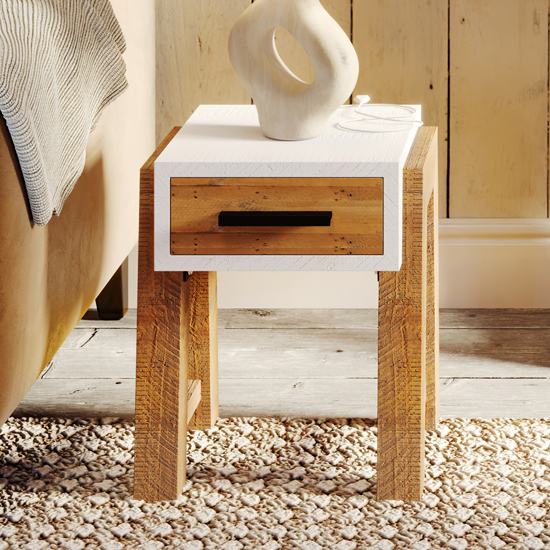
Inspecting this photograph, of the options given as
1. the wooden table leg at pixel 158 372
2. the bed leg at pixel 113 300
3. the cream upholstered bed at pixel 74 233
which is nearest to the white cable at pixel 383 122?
the wooden table leg at pixel 158 372

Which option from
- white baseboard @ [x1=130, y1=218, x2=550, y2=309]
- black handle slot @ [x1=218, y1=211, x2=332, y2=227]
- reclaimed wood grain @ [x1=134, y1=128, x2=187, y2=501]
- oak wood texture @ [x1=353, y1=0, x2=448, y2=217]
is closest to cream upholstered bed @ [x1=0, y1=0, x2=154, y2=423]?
reclaimed wood grain @ [x1=134, y1=128, x2=187, y2=501]

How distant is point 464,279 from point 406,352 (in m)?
0.87

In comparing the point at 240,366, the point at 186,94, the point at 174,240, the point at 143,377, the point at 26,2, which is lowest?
the point at 240,366

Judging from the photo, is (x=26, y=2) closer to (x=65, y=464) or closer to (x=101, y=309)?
(x=65, y=464)

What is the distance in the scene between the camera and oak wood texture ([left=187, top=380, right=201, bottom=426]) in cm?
117

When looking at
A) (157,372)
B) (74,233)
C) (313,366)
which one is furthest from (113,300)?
(157,372)

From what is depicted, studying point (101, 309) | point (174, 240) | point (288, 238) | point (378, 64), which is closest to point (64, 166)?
point (174, 240)

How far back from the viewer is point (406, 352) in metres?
1.03

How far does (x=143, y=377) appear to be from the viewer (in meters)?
1.05

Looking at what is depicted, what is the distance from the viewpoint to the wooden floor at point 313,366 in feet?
4.51

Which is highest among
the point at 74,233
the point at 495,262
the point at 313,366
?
the point at 74,233

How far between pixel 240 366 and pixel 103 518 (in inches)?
22.6

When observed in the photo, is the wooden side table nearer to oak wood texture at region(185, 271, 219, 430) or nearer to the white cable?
the white cable

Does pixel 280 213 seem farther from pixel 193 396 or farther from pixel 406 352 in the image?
pixel 193 396
